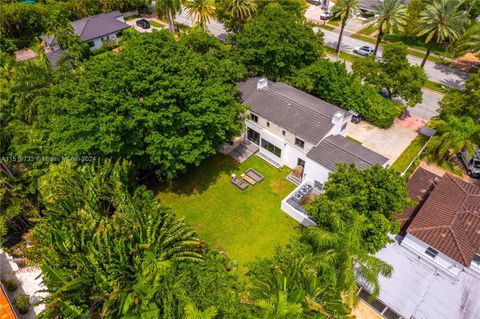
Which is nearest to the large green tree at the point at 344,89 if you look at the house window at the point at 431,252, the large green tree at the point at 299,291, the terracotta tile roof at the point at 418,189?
the terracotta tile roof at the point at 418,189

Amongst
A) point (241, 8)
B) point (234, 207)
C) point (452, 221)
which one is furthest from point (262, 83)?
point (452, 221)

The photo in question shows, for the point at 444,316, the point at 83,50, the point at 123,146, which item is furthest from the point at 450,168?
the point at 83,50

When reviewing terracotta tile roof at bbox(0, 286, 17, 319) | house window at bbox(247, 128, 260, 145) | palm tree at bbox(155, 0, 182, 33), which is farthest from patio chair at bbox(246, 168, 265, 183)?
palm tree at bbox(155, 0, 182, 33)

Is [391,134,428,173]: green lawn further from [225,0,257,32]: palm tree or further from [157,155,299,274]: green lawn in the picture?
[225,0,257,32]: palm tree

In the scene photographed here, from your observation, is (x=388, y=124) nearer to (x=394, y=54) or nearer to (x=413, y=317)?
(x=394, y=54)

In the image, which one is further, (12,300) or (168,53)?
(168,53)

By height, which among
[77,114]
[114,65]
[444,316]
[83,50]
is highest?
[114,65]
